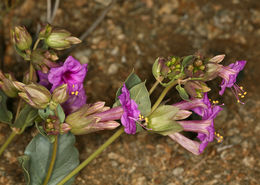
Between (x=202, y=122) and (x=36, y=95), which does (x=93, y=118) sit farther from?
(x=202, y=122)

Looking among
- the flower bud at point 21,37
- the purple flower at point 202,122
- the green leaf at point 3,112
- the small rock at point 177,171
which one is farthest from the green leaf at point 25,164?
the small rock at point 177,171

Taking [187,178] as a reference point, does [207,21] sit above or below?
above

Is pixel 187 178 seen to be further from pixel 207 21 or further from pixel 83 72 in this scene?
pixel 207 21

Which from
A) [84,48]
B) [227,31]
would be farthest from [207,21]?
[84,48]

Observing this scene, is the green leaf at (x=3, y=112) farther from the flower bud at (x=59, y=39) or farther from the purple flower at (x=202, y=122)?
the purple flower at (x=202, y=122)

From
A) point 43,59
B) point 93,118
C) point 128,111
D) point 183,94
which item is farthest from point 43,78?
point 183,94

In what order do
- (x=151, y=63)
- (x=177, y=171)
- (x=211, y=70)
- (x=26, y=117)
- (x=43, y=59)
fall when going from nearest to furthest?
(x=211, y=70), (x=43, y=59), (x=26, y=117), (x=177, y=171), (x=151, y=63)
